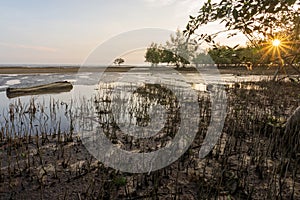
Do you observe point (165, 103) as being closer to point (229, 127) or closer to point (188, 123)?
point (188, 123)

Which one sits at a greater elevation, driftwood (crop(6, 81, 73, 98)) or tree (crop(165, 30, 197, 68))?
tree (crop(165, 30, 197, 68))

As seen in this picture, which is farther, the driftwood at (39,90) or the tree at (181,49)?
the driftwood at (39,90)

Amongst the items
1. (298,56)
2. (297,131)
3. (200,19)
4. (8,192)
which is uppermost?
(200,19)

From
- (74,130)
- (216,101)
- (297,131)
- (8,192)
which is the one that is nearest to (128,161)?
(8,192)

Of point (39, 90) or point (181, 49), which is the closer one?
point (181, 49)

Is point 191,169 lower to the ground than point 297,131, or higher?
lower

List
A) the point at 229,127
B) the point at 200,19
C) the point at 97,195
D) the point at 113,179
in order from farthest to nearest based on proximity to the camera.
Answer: the point at 229,127 → the point at 113,179 → the point at 97,195 → the point at 200,19

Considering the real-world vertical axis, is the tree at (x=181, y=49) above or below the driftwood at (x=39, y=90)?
above

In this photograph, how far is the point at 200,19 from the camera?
251cm

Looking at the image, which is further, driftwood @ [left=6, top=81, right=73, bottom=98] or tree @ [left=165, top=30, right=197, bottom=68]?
driftwood @ [left=6, top=81, right=73, bottom=98]

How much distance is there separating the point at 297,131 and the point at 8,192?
15.7 ft

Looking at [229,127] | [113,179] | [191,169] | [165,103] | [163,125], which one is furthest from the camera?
[165,103]

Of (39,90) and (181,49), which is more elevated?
(181,49)

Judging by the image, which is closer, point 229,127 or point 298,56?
point 298,56
